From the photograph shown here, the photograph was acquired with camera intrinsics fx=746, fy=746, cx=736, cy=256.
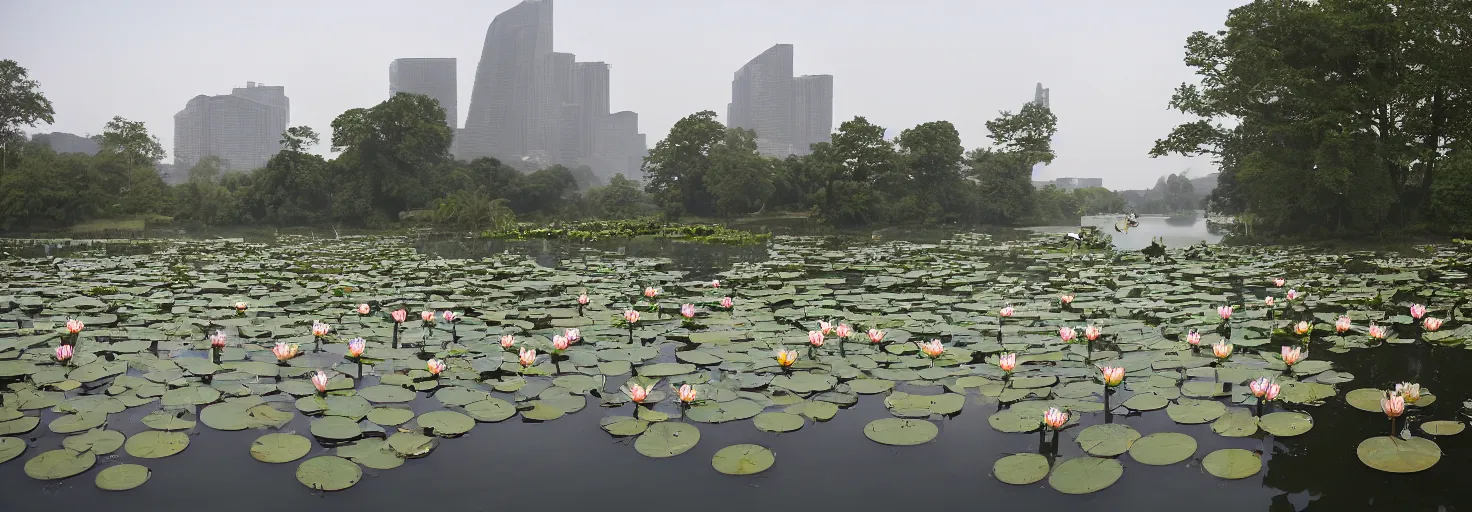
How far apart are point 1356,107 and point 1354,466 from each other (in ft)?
62.7

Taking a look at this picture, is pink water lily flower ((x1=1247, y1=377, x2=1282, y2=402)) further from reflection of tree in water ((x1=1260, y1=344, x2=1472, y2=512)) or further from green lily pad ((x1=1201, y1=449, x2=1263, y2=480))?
green lily pad ((x1=1201, y1=449, x2=1263, y2=480))

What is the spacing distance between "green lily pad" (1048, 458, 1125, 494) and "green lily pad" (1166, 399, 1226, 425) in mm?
728

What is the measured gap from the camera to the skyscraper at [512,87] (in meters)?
157

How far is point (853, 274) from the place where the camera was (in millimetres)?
9758

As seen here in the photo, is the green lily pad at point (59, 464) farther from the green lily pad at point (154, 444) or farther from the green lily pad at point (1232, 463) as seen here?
the green lily pad at point (1232, 463)

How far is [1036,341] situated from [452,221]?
29918mm

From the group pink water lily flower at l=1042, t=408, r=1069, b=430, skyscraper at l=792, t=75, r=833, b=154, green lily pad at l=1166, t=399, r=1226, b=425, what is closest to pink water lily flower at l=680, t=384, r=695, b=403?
pink water lily flower at l=1042, t=408, r=1069, b=430

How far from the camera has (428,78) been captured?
162m

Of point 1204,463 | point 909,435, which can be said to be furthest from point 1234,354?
point 909,435

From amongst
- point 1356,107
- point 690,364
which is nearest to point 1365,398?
point 690,364

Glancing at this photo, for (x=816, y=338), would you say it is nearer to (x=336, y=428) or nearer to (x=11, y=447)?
(x=336, y=428)

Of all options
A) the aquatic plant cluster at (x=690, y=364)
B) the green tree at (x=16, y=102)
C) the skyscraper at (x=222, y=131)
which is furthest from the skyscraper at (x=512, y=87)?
the aquatic plant cluster at (x=690, y=364)

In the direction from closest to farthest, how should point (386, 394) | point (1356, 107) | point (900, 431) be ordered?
point (900, 431) → point (386, 394) → point (1356, 107)

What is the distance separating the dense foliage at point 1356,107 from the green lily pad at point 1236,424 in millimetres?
17035
